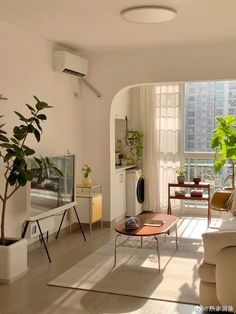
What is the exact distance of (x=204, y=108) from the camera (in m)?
7.19

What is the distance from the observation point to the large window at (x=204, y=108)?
7047 millimetres

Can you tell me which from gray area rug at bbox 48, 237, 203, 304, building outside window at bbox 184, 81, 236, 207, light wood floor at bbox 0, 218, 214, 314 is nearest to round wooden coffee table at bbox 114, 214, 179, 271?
gray area rug at bbox 48, 237, 203, 304

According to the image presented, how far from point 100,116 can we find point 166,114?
4.82 feet

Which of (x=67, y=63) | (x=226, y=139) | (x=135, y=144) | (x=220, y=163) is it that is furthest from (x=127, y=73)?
(x=220, y=163)

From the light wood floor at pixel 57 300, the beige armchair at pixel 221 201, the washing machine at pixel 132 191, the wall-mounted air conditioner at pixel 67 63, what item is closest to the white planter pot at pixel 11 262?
the light wood floor at pixel 57 300

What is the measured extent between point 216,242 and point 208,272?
Result: 266 mm

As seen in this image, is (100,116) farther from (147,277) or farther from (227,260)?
(227,260)

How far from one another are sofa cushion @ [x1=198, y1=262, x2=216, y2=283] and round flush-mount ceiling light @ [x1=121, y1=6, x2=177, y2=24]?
239cm

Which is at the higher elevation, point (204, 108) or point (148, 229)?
point (204, 108)

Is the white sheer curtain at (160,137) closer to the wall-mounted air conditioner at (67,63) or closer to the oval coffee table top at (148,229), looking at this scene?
the wall-mounted air conditioner at (67,63)

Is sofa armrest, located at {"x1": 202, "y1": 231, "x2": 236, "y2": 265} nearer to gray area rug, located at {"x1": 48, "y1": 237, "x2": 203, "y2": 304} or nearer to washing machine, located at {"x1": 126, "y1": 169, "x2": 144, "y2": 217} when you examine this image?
gray area rug, located at {"x1": 48, "y1": 237, "x2": 203, "y2": 304}

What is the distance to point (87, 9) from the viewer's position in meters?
4.01

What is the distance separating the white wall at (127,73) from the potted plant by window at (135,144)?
917 mm

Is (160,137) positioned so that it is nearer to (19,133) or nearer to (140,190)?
(140,190)
